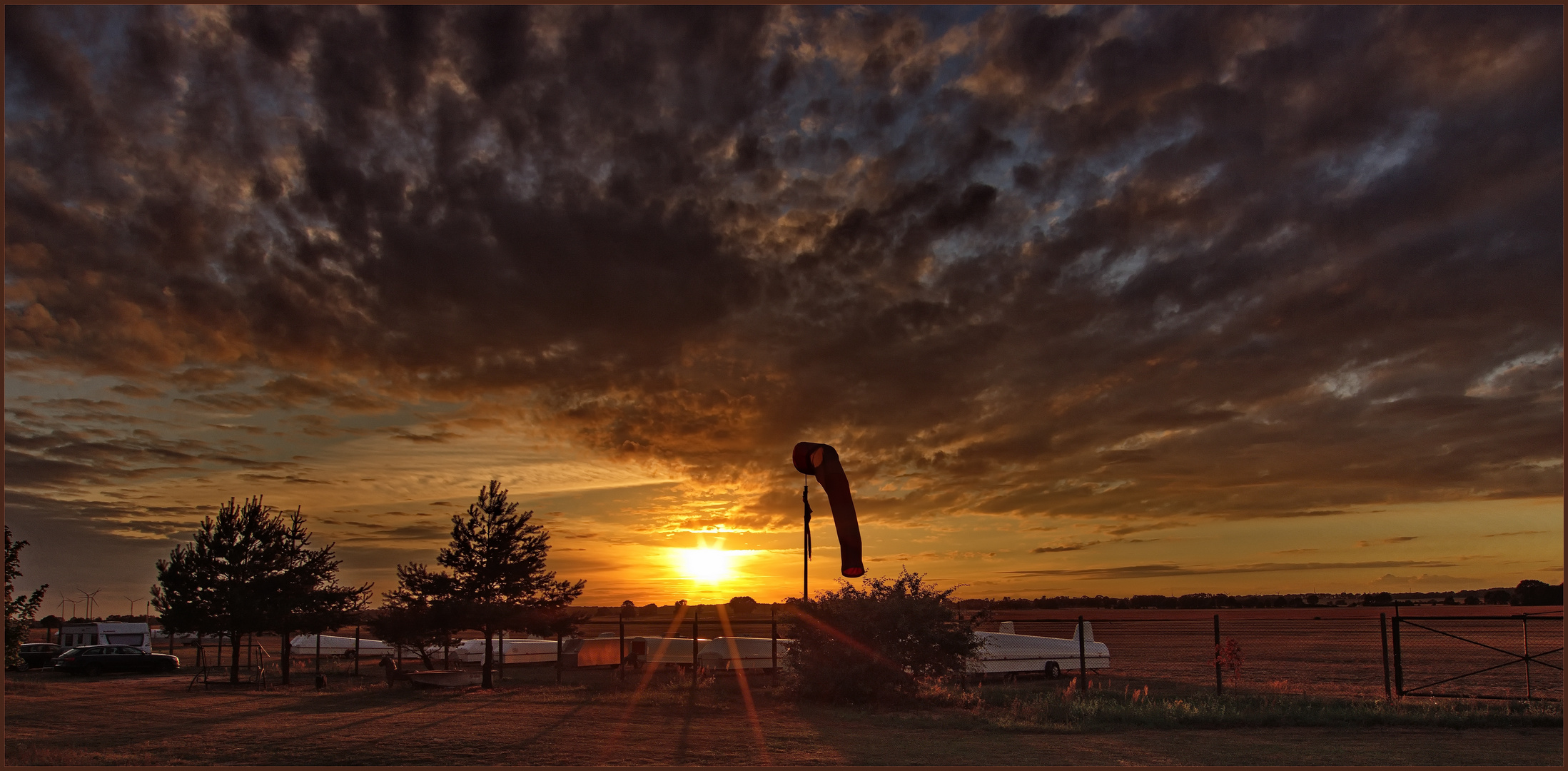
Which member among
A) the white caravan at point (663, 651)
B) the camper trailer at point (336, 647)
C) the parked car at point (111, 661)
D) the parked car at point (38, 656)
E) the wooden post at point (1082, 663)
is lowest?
the camper trailer at point (336, 647)

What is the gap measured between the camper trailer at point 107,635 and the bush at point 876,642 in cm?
3846

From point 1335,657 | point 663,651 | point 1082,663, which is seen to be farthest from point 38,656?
point 1335,657

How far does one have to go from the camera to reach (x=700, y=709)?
62.0 feet

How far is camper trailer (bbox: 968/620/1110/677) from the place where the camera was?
2867 cm

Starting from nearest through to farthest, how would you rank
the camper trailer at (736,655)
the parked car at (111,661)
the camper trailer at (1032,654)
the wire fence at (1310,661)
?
the wire fence at (1310,661) < the camper trailer at (1032,654) < the camper trailer at (736,655) < the parked car at (111,661)

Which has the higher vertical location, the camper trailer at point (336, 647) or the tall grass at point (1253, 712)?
the tall grass at point (1253, 712)

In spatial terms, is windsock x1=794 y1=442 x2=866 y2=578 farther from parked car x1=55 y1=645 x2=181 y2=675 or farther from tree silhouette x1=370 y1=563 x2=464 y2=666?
parked car x1=55 y1=645 x2=181 y2=675

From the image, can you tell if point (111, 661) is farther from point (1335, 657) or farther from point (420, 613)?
point (1335, 657)

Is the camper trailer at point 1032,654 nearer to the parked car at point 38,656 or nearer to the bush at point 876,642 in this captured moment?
the bush at point 876,642

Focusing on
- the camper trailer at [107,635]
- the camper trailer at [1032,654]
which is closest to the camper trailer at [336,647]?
the camper trailer at [107,635]

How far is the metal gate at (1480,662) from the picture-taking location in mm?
20266

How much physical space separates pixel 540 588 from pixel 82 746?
50.1 feet

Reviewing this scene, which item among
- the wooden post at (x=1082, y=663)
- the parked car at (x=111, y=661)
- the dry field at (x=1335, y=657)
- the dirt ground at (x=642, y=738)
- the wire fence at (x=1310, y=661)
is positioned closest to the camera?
the dirt ground at (x=642, y=738)

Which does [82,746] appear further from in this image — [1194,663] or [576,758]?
[1194,663]
